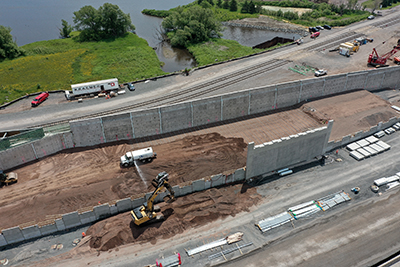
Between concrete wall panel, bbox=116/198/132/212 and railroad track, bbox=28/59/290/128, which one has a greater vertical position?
railroad track, bbox=28/59/290/128

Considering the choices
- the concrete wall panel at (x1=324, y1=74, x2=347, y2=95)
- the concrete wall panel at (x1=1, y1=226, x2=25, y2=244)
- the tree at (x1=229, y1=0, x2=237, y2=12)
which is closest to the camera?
the concrete wall panel at (x1=1, y1=226, x2=25, y2=244)

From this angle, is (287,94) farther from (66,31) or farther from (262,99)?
(66,31)

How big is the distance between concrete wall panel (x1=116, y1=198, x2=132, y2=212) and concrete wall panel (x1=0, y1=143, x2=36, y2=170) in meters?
17.3

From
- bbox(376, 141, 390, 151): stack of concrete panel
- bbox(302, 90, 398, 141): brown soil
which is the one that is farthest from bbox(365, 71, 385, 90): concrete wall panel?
bbox(376, 141, 390, 151): stack of concrete panel

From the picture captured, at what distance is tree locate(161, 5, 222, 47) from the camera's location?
93.1 m

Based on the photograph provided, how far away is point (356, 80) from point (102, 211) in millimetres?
53971

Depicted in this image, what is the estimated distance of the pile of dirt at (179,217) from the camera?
3353cm

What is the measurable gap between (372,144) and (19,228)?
49304 mm

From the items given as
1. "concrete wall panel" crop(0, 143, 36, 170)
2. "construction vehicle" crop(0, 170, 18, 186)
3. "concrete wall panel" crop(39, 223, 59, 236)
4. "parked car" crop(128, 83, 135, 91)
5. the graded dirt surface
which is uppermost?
"parked car" crop(128, 83, 135, 91)

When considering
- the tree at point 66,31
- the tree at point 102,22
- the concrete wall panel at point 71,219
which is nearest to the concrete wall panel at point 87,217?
the concrete wall panel at point 71,219

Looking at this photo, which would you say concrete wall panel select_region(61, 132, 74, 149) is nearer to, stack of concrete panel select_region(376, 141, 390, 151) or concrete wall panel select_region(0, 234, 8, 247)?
concrete wall panel select_region(0, 234, 8, 247)

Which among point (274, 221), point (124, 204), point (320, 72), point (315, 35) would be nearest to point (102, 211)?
point (124, 204)

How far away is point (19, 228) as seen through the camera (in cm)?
3250

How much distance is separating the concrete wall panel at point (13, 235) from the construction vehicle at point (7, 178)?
9.74 meters
